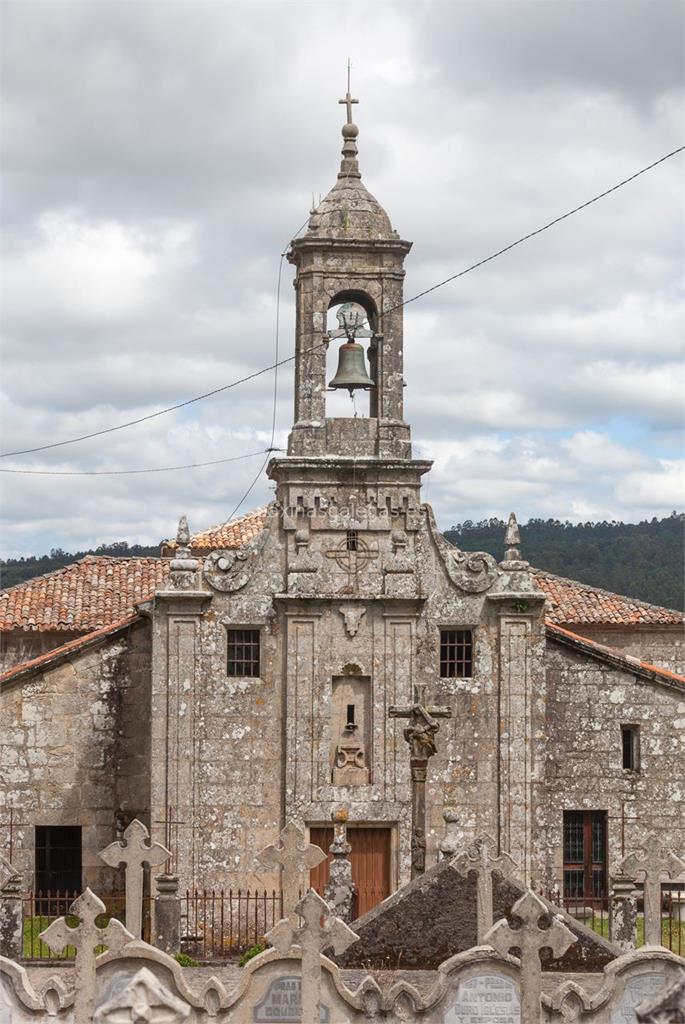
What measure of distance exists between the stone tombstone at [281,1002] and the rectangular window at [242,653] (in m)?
11.2

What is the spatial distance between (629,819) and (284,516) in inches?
291

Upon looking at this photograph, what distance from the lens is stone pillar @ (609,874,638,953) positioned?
24356mm

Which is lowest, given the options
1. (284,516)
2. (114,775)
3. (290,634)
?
(114,775)

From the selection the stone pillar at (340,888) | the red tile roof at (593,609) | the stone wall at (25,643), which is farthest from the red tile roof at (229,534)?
the stone pillar at (340,888)

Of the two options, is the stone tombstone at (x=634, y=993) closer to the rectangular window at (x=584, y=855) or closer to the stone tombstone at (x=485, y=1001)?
the stone tombstone at (x=485, y=1001)

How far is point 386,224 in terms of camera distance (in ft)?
94.4

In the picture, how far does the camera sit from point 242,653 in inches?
1117

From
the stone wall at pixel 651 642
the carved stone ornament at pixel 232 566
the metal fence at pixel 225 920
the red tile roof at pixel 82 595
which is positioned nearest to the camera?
the metal fence at pixel 225 920

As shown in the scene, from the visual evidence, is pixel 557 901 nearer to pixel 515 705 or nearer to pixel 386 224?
pixel 515 705

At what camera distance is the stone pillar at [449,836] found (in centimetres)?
2527

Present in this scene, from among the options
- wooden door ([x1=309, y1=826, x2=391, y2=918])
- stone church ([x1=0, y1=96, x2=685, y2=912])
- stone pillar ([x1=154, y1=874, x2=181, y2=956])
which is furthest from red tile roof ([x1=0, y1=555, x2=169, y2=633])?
stone pillar ([x1=154, y1=874, x2=181, y2=956])

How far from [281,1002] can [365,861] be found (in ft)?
35.4

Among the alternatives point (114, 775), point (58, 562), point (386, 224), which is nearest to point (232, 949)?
point (114, 775)

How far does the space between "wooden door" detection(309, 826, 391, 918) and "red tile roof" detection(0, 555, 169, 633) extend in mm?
7197
